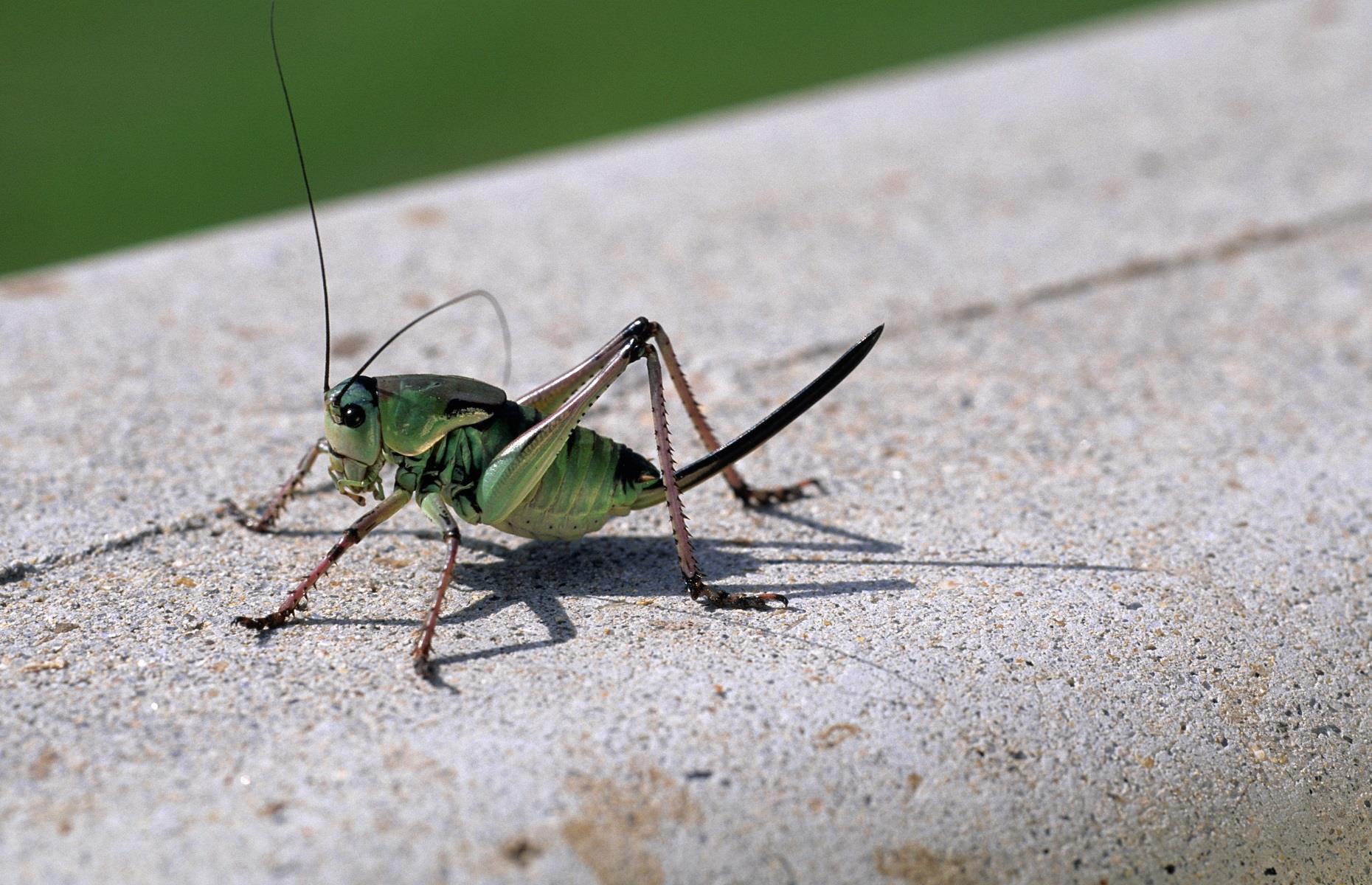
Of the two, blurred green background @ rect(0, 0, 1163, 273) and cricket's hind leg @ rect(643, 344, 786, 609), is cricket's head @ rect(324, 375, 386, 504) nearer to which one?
cricket's hind leg @ rect(643, 344, 786, 609)

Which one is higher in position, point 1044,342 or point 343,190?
point 343,190

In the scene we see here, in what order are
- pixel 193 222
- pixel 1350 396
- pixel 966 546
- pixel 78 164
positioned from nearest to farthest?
pixel 966 546
pixel 1350 396
pixel 193 222
pixel 78 164

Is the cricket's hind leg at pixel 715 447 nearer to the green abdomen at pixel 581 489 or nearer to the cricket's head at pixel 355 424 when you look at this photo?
the green abdomen at pixel 581 489

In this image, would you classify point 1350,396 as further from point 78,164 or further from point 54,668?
point 78,164

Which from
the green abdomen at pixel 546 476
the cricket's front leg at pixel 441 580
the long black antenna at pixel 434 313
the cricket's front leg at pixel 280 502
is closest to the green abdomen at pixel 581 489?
the green abdomen at pixel 546 476

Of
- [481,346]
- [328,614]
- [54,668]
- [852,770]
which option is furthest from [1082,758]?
[481,346]

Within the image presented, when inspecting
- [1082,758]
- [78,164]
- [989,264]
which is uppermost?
[78,164]
